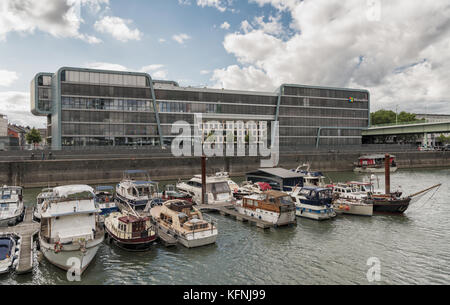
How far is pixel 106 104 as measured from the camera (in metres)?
75.2

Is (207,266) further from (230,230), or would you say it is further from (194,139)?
(194,139)


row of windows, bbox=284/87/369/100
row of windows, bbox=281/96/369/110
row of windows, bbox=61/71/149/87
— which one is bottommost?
row of windows, bbox=281/96/369/110

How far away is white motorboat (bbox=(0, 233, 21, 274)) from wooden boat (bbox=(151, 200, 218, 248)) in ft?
30.7

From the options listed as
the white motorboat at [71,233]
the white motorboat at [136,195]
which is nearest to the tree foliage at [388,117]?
the white motorboat at [136,195]

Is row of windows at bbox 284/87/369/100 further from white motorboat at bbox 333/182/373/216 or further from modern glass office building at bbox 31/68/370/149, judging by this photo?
white motorboat at bbox 333/182/373/216

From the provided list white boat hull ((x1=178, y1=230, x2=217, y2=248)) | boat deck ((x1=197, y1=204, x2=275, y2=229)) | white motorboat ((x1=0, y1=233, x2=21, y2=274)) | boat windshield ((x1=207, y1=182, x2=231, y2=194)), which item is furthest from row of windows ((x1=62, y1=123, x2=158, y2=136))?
white boat hull ((x1=178, y1=230, x2=217, y2=248))

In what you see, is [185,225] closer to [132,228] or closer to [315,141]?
[132,228]

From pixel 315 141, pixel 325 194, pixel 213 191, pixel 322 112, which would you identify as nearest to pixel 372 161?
pixel 315 141

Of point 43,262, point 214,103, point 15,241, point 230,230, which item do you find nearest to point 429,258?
point 230,230

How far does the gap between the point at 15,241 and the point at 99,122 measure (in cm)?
6074

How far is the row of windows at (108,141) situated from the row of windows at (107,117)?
4.34m

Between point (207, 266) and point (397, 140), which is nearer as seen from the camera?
point (207, 266)

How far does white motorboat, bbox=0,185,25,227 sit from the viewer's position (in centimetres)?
2297

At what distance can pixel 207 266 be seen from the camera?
18.0 m
